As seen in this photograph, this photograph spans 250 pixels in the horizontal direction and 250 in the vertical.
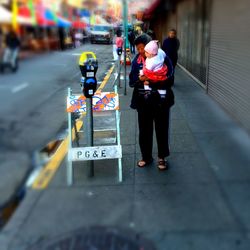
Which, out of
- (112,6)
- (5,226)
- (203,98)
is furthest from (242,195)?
(203,98)

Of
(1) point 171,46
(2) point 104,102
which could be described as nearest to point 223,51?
(1) point 171,46

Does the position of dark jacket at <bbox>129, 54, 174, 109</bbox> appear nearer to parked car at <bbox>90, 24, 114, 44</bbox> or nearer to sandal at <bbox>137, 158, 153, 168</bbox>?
sandal at <bbox>137, 158, 153, 168</bbox>

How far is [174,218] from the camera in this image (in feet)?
10.5

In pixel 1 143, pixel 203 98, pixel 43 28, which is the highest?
pixel 43 28

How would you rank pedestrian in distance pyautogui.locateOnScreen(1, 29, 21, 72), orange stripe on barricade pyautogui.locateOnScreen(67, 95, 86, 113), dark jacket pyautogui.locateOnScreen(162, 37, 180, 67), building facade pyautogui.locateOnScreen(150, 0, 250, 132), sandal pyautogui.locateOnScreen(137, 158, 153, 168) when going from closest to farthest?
1. pedestrian in distance pyautogui.locateOnScreen(1, 29, 21, 72)
2. orange stripe on barricade pyautogui.locateOnScreen(67, 95, 86, 113)
3. sandal pyautogui.locateOnScreen(137, 158, 153, 168)
4. building facade pyautogui.locateOnScreen(150, 0, 250, 132)
5. dark jacket pyautogui.locateOnScreen(162, 37, 180, 67)

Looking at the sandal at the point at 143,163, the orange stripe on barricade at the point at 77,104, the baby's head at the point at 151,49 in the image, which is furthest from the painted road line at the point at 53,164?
the baby's head at the point at 151,49

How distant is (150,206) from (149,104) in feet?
3.85

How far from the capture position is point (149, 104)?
13.3 feet

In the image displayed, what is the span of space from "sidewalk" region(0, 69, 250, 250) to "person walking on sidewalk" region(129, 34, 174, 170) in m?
0.33

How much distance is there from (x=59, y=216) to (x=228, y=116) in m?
4.14

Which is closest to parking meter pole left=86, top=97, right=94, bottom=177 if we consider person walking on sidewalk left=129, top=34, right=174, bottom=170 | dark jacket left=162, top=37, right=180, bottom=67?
person walking on sidewalk left=129, top=34, right=174, bottom=170

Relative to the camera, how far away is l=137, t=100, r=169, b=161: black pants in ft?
13.4

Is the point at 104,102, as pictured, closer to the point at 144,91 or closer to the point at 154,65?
the point at 144,91

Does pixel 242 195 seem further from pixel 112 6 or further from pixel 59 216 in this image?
pixel 112 6
